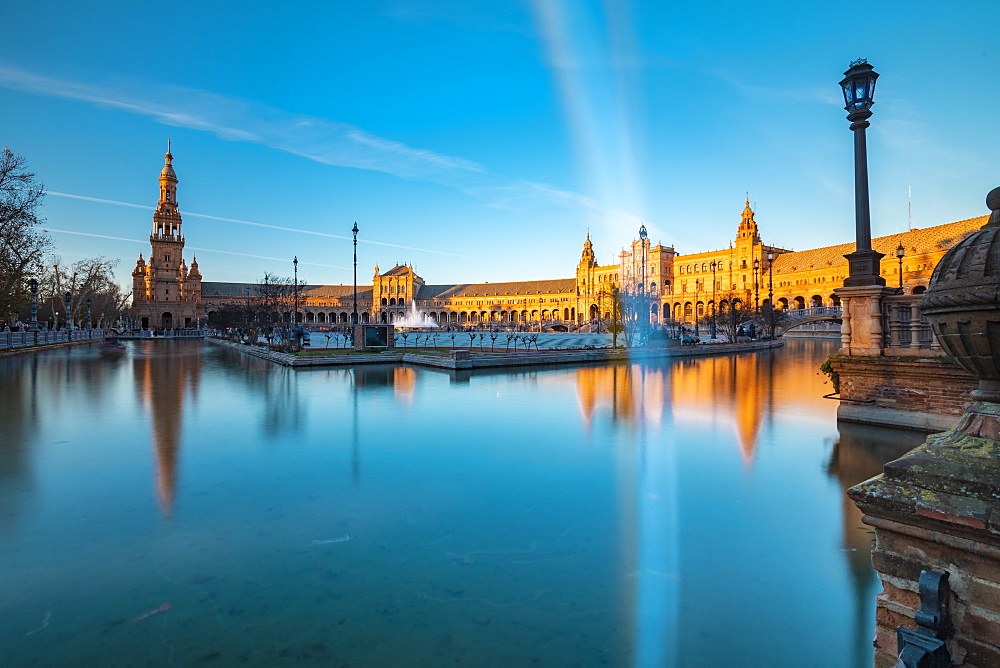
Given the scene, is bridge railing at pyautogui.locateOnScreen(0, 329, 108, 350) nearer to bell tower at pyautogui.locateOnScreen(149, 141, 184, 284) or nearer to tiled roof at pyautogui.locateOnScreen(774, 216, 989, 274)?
bell tower at pyautogui.locateOnScreen(149, 141, 184, 284)

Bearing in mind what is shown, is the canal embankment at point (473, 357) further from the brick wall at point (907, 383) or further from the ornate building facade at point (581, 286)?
the ornate building facade at point (581, 286)

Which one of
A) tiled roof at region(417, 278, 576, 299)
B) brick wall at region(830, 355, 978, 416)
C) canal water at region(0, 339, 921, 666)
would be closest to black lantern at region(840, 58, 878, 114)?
brick wall at region(830, 355, 978, 416)

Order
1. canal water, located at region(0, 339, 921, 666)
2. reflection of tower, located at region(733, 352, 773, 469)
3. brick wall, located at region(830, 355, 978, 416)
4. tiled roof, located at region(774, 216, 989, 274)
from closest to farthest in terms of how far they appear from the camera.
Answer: canal water, located at region(0, 339, 921, 666), reflection of tower, located at region(733, 352, 773, 469), brick wall, located at region(830, 355, 978, 416), tiled roof, located at region(774, 216, 989, 274)

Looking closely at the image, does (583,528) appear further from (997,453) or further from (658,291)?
(658,291)

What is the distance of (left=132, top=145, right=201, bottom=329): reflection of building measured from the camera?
306 feet

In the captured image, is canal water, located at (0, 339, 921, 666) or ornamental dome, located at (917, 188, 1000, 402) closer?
ornamental dome, located at (917, 188, 1000, 402)

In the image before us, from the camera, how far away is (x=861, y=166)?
10898 mm

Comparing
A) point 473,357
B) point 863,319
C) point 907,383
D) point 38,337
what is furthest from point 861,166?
point 38,337

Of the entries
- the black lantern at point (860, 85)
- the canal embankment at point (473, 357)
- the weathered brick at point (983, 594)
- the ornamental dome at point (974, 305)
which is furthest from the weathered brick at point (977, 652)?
the canal embankment at point (473, 357)

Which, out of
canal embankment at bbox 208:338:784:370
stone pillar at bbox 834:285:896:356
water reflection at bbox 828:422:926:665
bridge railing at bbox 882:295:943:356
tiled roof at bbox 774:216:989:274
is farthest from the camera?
tiled roof at bbox 774:216:989:274

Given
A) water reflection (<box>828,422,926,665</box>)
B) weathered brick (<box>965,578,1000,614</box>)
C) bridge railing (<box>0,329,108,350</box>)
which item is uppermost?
bridge railing (<box>0,329,108,350</box>)

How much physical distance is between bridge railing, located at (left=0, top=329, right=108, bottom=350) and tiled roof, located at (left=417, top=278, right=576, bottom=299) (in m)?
84.7

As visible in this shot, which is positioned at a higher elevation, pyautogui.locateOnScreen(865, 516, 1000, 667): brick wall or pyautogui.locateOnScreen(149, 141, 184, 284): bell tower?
pyautogui.locateOnScreen(149, 141, 184, 284): bell tower

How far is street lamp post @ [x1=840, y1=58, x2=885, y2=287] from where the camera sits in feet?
33.9
